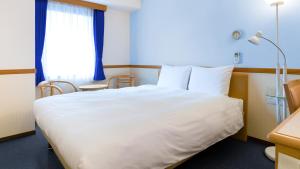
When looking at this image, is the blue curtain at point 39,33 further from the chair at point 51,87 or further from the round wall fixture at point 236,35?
the round wall fixture at point 236,35

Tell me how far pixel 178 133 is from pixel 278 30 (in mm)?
1712

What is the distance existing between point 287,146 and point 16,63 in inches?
116

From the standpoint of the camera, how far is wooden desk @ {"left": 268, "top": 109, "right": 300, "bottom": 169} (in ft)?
2.20

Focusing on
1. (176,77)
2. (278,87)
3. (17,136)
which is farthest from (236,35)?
(17,136)

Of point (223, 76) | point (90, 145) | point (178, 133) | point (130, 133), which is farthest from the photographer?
point (223, 76)

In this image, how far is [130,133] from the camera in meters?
1.29

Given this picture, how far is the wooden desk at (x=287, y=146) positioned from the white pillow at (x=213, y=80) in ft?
5.77

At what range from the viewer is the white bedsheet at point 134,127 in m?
1.16

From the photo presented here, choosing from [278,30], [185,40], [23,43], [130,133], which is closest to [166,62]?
[185,40]

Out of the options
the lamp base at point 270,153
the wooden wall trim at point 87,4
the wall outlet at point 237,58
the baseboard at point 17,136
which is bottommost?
the lamp base at point 270,153

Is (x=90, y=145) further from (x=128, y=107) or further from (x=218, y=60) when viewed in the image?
(x=218, y=60)

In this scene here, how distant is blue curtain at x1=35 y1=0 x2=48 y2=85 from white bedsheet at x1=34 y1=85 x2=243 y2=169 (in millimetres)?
1285

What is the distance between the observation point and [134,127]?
4.47ft

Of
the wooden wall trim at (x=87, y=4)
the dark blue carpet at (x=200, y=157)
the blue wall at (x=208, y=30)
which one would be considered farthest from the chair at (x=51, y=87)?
the blue wall at (x=208, y=30)
